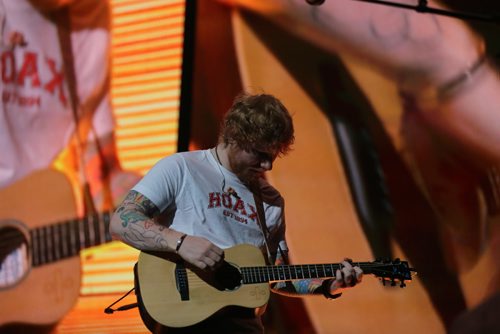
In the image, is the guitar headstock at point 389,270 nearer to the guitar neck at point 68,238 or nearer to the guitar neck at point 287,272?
the guitar neck at point 287,272

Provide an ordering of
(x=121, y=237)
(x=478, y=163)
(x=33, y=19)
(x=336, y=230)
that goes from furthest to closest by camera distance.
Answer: (x=33, y=19) → (x=336, y=230) → (x=478, y=163) → (x=121, y=237)

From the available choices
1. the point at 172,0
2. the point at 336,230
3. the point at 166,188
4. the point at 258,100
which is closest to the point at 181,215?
the point at 166,188

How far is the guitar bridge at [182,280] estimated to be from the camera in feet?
8.86

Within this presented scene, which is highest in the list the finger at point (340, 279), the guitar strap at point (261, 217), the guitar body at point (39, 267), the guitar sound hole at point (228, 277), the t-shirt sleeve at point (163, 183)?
the t-shirt sleeve at point (163, 183)

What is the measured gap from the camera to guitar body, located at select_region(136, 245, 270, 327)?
8.74 feet

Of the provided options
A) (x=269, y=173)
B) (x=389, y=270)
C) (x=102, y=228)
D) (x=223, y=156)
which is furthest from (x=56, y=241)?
(x=389, y=270)

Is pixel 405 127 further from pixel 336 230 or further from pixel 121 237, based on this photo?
pixel 121 237

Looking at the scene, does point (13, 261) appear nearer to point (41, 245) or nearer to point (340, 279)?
point (41, 245)

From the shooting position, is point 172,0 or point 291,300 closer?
point 291,300

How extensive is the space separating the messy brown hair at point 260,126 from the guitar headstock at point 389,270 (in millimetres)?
577

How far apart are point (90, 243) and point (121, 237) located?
1.94 metres

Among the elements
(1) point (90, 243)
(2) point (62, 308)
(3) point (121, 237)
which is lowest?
(2) point (62, 308)

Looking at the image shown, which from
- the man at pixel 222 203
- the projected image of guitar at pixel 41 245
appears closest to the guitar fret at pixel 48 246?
the projected image of guitar at pixel 41 245

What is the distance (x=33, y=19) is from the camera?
4840 millimetres
